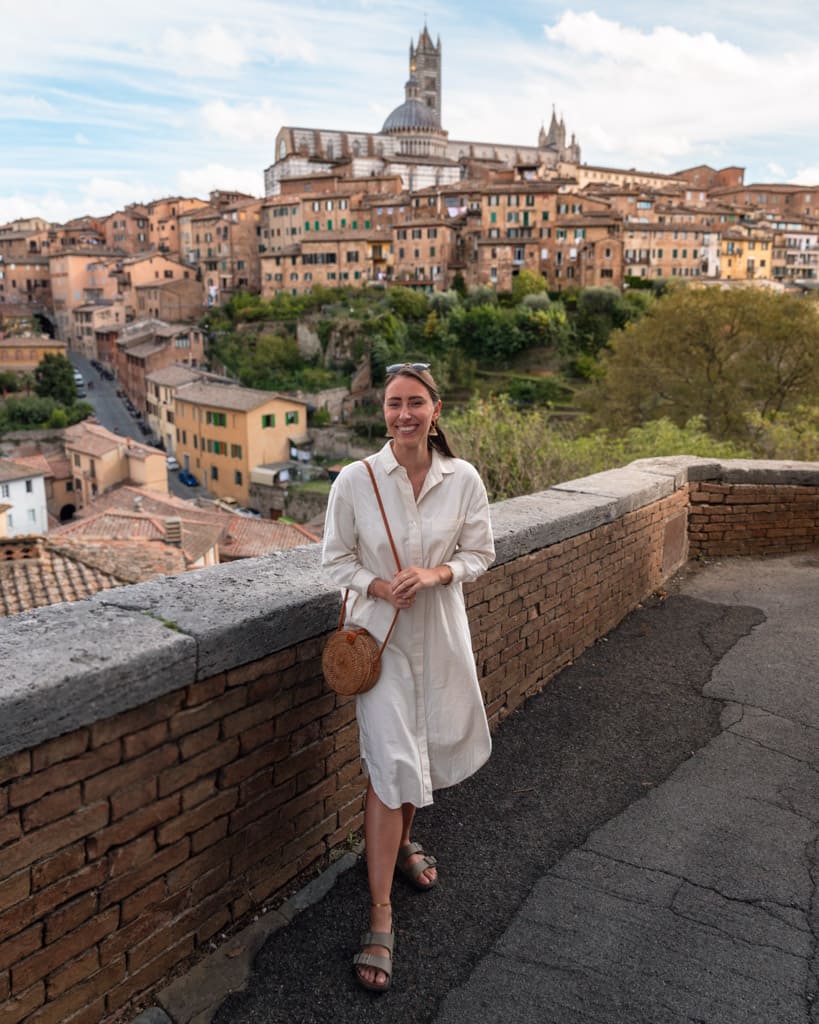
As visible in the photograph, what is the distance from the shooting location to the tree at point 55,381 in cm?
6316

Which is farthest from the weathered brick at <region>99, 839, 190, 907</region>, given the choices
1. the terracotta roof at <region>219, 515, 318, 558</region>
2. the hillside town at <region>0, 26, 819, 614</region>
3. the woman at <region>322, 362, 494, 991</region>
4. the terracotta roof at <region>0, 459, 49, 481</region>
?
the terracotta roof at <region>0, 459, 49, 481</region>

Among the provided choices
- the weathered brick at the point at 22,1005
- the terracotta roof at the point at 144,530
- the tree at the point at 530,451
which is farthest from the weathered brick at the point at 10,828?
the terracotta roof at the point at 144,530

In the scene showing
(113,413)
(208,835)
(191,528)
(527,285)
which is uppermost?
(527,285)

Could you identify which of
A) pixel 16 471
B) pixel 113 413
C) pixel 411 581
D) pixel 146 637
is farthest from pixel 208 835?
pixel 113 413

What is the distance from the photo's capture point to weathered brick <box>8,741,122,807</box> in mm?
2258

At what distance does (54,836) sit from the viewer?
2363 millimetres

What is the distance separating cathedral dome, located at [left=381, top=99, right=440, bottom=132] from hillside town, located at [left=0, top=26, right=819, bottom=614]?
1.23 ft

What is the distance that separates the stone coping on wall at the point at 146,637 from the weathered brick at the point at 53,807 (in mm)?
192

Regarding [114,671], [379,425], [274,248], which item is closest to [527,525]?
[114,671]

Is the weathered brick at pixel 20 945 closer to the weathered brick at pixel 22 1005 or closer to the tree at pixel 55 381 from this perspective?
the weathered brick at pixel 22 1005

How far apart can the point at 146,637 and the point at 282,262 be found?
82005 mm

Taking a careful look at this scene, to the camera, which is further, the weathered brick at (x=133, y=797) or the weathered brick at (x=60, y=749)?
the weathered brick at (x=133, y=797)

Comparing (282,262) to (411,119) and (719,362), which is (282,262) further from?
(719,362)

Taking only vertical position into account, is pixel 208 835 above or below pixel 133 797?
below
